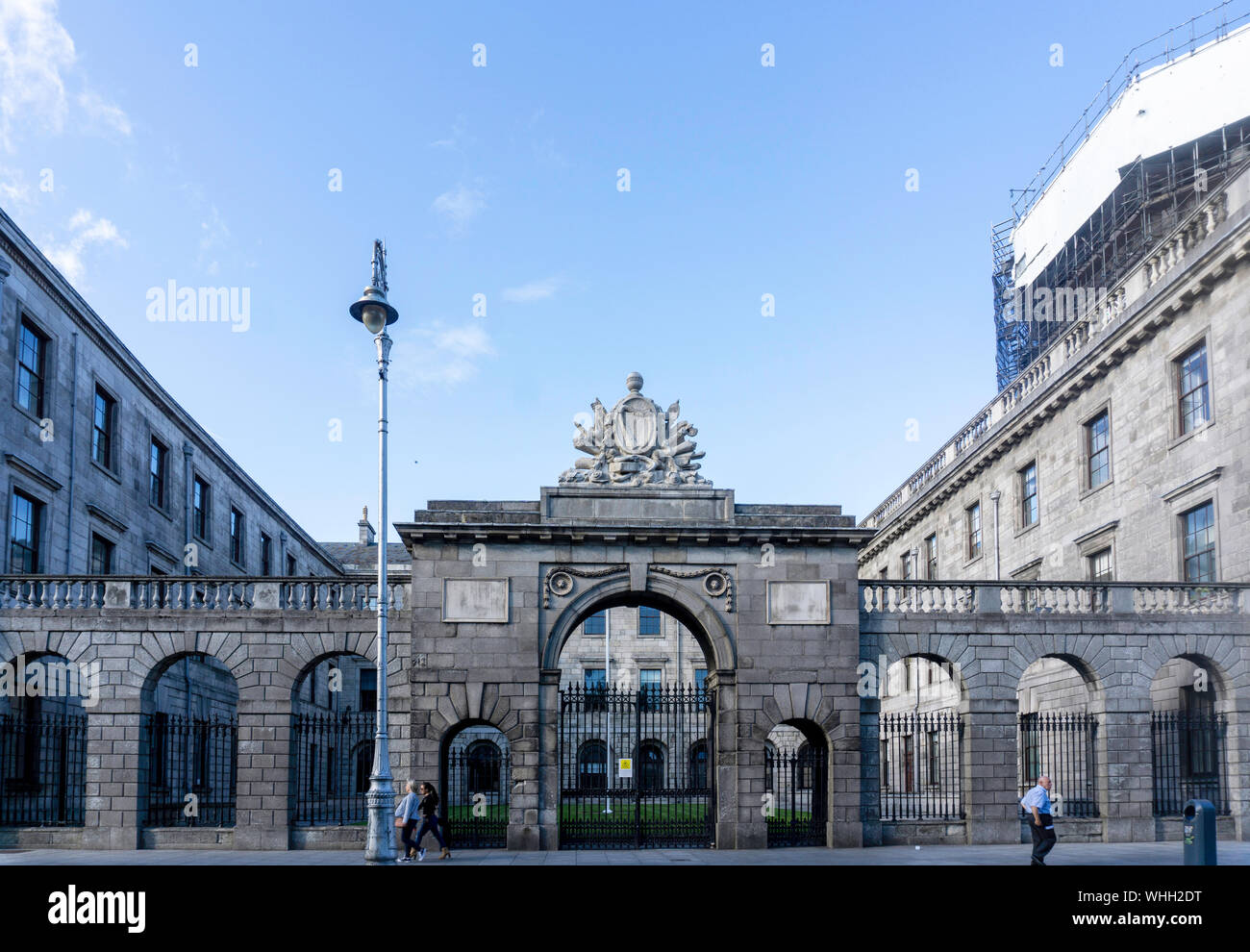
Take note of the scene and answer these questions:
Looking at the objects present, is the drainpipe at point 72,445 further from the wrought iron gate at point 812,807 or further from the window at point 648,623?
the window at point 648,623

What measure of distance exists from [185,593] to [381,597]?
8.49 meters

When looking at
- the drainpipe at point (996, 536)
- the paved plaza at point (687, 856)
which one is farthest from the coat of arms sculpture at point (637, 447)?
the drainpipe at point (996, 536)

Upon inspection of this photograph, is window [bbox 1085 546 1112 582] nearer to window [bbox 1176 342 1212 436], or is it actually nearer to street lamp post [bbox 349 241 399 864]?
window [bbox 1176 342 1212 436]

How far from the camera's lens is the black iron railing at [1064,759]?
26.1m

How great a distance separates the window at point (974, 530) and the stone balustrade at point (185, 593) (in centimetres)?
2100

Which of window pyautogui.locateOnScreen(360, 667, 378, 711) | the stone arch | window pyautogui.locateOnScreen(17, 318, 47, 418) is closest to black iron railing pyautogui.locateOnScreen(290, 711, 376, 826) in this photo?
the stone arch

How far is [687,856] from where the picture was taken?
882 inches

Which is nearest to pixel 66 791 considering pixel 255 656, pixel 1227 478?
pixel 255 656

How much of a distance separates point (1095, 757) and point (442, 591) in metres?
14.8

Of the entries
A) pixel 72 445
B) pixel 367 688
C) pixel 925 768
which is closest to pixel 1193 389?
pixel 925 768

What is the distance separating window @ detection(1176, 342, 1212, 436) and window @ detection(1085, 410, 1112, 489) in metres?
3.13

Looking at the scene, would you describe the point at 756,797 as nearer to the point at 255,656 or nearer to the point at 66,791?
the point at 255,656

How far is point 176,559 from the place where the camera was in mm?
36875
